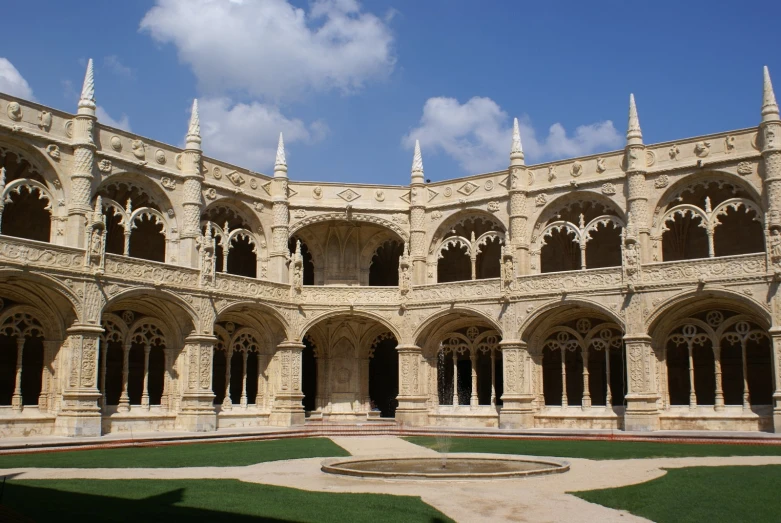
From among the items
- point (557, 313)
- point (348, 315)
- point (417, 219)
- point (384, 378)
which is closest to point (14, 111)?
point (348, 315)

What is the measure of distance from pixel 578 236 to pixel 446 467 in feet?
57.3

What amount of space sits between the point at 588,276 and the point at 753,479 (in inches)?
638

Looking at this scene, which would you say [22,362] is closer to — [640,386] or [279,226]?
[279,226]

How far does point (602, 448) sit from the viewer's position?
2244cm

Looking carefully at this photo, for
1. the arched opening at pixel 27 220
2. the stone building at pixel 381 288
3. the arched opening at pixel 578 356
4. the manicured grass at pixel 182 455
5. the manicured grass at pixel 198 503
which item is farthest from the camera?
the arched opening at pixel 578 356

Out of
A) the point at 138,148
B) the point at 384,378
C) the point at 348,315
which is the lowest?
the point at 384,378

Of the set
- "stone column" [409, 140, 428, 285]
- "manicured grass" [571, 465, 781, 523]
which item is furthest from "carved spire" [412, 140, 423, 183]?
"manicured grass" [571, 465, 781, 523]

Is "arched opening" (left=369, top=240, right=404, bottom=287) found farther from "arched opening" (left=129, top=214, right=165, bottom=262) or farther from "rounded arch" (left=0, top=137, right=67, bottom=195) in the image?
"rounded arch" (left=0, top=137, right=67, bottom=195)

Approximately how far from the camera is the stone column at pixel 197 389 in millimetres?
29875

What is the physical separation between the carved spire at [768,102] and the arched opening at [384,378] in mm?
19253

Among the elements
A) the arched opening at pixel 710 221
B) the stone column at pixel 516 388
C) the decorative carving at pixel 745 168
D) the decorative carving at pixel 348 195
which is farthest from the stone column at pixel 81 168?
the decorative carving at pixel 745 168

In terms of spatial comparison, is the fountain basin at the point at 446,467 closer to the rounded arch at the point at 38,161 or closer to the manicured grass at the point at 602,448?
the manicured grass at the point at 602,448

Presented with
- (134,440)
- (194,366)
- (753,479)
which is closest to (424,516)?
(753,479)

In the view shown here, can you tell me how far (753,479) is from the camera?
14781 millimetres
